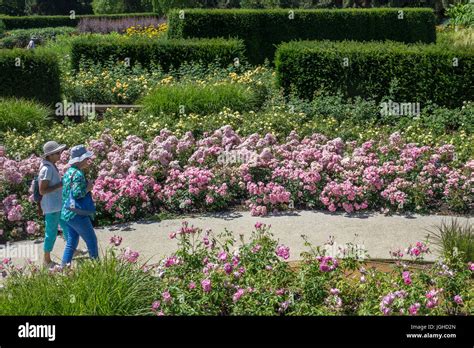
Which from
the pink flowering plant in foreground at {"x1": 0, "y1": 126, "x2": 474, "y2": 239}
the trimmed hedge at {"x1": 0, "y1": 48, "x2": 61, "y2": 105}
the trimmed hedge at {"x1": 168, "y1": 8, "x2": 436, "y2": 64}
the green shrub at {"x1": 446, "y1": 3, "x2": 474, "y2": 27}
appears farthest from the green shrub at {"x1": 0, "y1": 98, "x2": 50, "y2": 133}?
the green shrub at {"x1": 446, "y1": 3, "x2": 474, "y2": 27}

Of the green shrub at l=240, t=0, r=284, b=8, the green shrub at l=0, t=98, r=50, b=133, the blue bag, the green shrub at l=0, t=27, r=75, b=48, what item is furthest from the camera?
the green shrub at l=240, t=0, r=284, b=8

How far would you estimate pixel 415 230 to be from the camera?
755 centimetres

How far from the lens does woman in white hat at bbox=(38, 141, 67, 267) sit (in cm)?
657

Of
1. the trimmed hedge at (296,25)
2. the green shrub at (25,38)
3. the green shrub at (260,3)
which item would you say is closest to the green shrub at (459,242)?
the trimmed hedge at (296,25)

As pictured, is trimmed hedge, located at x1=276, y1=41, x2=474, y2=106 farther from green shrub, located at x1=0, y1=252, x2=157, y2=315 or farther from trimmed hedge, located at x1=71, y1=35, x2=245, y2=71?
green shrub, located at x1=0, y1=252, x2=157, y2=315

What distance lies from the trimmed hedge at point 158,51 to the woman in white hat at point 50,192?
367 inches

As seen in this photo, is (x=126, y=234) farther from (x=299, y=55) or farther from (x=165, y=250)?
(x=299, y=55)

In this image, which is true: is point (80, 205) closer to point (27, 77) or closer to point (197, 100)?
point (197, 100)

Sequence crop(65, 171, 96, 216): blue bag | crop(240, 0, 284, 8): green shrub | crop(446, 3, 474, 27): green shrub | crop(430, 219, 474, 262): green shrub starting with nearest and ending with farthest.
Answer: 1. crop(430, 219, 474, 262): green shrub
2. crop(65, 171, 96, 216): blue bag
3. crop(446, 3, 474, 27): green shrub
4. crop(240, 0, 284, 8): green shrub

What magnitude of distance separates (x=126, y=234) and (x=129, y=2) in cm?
5273

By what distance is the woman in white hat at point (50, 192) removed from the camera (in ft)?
21.6

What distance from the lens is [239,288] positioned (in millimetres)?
5145

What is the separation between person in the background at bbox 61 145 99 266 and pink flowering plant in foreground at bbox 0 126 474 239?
148cm

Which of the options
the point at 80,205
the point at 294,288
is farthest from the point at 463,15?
the point at 294,288
